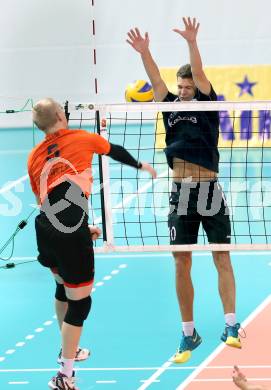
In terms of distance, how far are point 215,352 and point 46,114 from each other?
2.65m

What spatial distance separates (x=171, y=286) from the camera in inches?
402

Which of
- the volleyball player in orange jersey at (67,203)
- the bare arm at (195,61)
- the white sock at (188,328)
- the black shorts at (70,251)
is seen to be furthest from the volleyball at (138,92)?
the black shorts at (70,251)

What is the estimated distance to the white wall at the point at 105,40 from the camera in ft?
66.8

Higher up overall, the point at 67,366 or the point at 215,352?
the point at 67,366

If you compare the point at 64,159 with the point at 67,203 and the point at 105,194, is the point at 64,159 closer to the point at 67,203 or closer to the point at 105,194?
the point at 67,203

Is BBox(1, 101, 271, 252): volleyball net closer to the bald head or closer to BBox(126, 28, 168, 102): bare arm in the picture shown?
BBox(126, 28, 168, 102): bare arm

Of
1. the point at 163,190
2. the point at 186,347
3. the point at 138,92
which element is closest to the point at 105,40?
the point at 138,92

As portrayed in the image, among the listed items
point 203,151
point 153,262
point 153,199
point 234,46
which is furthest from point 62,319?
point 234,46

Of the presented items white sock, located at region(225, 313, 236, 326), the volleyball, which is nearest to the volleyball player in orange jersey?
white sock, located at region(225, 313, 236, 326)

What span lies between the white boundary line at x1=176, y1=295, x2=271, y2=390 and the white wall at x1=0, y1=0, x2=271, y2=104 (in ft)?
38.0

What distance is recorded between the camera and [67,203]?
23.3 feet

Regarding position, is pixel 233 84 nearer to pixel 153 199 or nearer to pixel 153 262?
pixel 153 199

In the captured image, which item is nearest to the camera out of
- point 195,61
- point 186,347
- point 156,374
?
point 195,61

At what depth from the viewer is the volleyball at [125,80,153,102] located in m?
14.8
